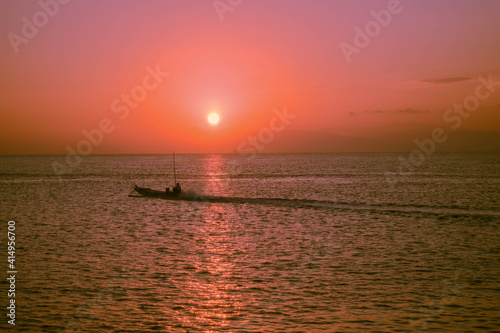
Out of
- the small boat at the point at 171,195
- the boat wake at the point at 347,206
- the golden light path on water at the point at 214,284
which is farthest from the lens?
the small boat at the point at 171,195

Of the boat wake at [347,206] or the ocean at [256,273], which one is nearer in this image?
the ocean at [256,273]

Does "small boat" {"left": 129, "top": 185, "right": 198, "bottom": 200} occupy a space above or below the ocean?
above

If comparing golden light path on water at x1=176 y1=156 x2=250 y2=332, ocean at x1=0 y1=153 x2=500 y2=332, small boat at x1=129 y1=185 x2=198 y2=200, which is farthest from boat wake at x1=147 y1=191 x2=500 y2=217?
golden light path on water at x1=176 y1=156 x2=250 y2=332

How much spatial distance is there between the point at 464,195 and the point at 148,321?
7092 cm

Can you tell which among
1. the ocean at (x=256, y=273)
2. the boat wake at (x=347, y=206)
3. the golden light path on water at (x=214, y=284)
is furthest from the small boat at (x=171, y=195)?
the golden light path on water at (x=214, y=284)

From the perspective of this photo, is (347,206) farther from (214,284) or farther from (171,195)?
(214,284)

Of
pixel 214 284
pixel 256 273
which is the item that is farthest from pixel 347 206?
pixel 214 284

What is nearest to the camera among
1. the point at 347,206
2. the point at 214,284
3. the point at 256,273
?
the point at 214,284

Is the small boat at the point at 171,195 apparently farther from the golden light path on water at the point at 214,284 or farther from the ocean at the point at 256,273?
the golden light path on water at the point at 214,284

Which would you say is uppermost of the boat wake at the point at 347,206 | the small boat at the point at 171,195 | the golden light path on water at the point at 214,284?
the small boat at the point at 171,195

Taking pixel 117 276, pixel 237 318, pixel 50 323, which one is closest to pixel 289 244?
pixel 117 276

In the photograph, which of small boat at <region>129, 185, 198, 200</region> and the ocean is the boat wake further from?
the ocean

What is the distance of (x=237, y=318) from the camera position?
1877 cm

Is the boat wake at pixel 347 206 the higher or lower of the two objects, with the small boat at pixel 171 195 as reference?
lower
